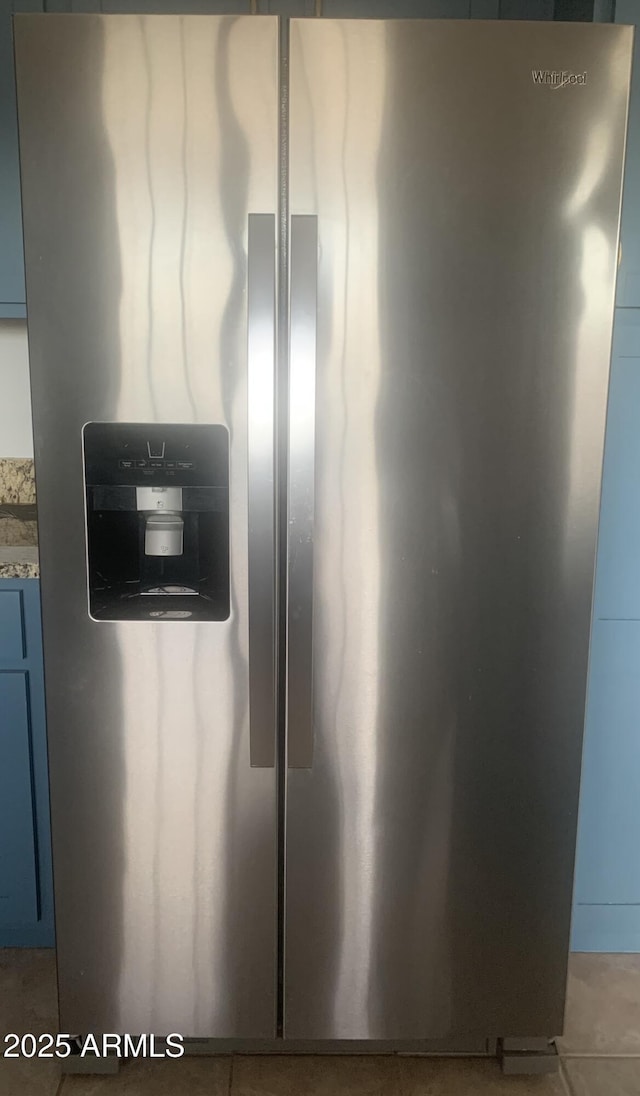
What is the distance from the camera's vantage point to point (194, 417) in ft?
4.63

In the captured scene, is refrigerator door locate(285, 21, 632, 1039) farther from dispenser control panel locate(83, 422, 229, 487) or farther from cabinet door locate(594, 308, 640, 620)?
cabinet door locate(594, 308, 640, 620)

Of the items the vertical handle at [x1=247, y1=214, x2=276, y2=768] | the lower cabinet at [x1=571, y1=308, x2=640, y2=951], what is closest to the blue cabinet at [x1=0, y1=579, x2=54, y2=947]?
the vertical handle at [x1=247, y1=214, x2=276, y2=768]

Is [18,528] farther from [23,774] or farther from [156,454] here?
[156,454]

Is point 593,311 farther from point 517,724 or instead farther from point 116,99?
point 116,99

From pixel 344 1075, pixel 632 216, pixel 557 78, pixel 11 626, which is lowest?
pixel 344 1075

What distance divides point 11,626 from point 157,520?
1.97 feet

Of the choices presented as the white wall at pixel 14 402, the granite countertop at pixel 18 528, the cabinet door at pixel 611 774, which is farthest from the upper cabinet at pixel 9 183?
the cabinet door at pixel 611 774

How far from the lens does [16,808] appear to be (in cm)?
195

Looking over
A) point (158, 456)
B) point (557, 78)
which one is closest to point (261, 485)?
point (158, 456)

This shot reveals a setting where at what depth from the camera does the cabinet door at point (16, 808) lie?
1908mm

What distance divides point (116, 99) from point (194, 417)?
1.72ft

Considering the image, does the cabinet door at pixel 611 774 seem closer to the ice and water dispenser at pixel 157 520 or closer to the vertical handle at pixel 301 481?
the vertical handle at pixel 301 481

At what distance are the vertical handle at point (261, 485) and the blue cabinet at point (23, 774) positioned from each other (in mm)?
625

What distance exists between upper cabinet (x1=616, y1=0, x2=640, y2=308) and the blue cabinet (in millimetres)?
1461
